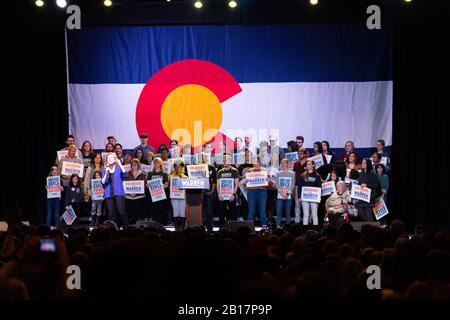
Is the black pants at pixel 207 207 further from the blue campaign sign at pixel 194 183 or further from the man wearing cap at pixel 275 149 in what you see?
the man wearing cap at pixel 275 149

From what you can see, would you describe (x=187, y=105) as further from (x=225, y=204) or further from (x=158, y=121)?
(x=225, y=204)

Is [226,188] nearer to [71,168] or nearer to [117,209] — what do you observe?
[117,209]

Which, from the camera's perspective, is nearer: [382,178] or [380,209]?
[380,209]

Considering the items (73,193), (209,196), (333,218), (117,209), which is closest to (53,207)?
(73,193)

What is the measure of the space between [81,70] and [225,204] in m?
4.90

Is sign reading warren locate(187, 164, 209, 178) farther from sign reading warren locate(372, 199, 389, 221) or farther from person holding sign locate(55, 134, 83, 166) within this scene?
sign reading warren locate(372, 199, 389, 221)

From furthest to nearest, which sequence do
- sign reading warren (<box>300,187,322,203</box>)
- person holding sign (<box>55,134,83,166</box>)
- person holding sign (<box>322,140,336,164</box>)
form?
person holding sign (<box>322,140,336,164</box>)
person holding sign (<box>55,134,83,166</box>)
sign reading warren (<box>300,187,322,203</box>)

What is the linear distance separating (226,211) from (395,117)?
4652 millimetres

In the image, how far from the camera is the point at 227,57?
1728 cm

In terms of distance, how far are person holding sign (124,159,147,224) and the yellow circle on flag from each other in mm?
1971

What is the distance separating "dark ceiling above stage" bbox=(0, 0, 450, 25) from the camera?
16938mm

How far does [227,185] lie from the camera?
15.5 metres

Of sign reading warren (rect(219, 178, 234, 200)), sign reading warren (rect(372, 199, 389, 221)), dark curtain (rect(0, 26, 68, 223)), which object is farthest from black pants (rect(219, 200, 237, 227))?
dark curtain (rect(0, 26, 68, 223))
